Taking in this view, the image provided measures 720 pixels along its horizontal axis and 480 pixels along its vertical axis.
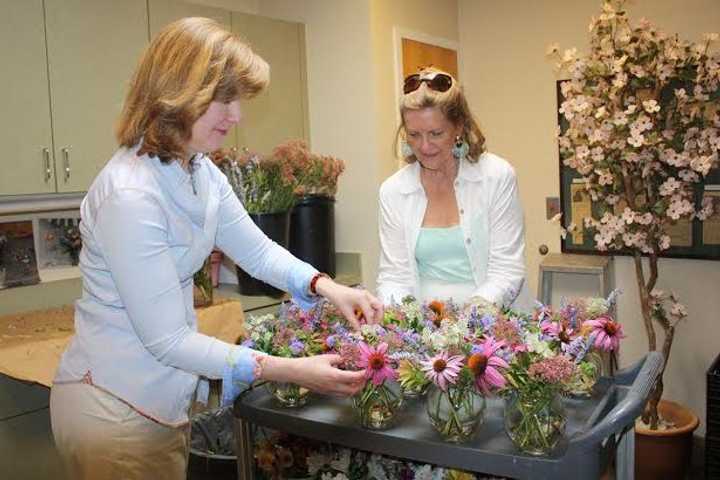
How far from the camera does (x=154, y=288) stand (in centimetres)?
112

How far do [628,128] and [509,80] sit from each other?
1.15 meters

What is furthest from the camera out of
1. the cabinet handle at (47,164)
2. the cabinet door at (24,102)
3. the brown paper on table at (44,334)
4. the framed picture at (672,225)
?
the framed picture at (672,225)

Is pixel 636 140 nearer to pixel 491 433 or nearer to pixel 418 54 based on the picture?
pixel 418 54

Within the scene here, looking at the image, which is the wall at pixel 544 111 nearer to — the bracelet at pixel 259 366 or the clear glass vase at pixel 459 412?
the clear glass vase at pixel 459 412

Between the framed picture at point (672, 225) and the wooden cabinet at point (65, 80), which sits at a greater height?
the wooden cabinet at point (65, 80)

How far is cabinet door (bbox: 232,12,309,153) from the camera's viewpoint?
3154 millimetres

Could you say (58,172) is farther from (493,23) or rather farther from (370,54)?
(493,23)

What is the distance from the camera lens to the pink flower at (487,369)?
1.01 metres

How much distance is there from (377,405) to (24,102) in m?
1.93

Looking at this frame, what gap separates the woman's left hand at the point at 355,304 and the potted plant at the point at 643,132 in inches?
Result: 66.9

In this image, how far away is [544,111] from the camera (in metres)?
3.56

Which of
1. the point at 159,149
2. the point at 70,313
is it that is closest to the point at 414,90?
the point at 159,149

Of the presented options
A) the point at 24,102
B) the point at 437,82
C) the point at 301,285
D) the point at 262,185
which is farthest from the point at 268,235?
the point at 301,285

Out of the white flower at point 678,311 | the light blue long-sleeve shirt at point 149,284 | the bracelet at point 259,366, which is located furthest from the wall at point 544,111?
the bracelet at point 259,366
